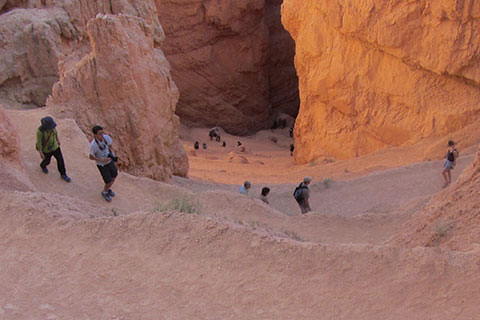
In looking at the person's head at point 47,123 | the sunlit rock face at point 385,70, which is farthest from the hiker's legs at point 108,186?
the sunlit rock face at point 385,70

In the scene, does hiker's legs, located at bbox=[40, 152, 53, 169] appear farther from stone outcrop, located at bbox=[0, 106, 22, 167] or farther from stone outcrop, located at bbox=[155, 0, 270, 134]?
stone outcrop, located at bbox=[155, 0, 270, 134]

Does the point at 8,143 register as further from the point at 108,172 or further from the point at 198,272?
the point at 198,272

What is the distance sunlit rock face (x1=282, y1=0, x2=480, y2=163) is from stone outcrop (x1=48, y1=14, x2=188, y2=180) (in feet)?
23.1

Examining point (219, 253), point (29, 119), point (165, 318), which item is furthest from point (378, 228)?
point (29, 119)

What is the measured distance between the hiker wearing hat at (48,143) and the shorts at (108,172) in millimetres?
788

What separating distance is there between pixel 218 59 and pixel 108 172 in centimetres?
2321

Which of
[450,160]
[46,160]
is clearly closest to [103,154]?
[46,160]

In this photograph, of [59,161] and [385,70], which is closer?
[59,161]

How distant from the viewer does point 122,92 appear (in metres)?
11.6

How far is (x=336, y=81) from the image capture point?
56.5 feet

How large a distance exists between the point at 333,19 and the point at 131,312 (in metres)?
15.0

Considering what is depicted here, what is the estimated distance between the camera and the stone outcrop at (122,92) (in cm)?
1124

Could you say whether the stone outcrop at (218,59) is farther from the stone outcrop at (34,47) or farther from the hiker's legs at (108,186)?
the hiker's legs at (108,186)

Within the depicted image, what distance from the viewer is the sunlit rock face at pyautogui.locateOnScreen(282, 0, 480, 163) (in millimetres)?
14164
